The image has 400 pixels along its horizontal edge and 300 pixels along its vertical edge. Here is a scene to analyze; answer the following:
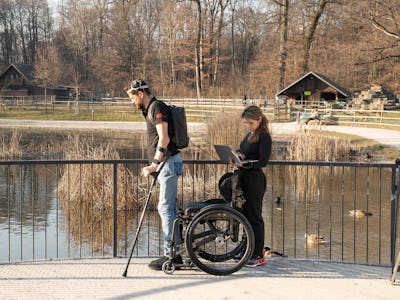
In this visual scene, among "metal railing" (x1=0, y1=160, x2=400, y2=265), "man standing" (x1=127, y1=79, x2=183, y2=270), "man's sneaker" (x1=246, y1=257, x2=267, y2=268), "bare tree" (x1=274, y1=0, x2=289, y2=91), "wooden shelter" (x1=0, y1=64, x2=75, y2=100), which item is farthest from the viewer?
"wooden shelter" (x1=0, y1=64, x2=75, y2=100)

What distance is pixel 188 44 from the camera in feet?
209

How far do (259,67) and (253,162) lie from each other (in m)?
57.0

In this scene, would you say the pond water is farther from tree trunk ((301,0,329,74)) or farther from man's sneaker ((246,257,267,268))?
tree trunk ((301,0,329,74))

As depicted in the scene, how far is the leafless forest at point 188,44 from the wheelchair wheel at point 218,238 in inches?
1299

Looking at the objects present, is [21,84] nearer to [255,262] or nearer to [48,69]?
[48,69]

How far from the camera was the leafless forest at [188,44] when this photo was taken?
163 ft

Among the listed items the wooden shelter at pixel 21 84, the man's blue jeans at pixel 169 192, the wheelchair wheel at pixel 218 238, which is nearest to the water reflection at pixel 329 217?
the wheelchair wheel at pixel 218 238

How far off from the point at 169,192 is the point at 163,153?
1.42 feet

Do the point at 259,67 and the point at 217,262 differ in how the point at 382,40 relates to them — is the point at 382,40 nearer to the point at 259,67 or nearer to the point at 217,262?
the point at 259,67

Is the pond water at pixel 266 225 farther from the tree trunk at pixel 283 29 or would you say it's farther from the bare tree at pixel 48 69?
the bare tree at pixel 48 69

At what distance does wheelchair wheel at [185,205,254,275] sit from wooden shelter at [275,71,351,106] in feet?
126

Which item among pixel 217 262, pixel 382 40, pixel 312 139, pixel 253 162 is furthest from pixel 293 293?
pixel 382 40

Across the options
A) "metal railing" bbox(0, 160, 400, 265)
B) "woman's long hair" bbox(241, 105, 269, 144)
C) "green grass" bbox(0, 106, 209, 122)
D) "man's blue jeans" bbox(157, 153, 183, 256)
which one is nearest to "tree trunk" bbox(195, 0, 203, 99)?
"green grass" bbox(0, 106, 209, 122)

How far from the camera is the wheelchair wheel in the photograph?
19.6ft
